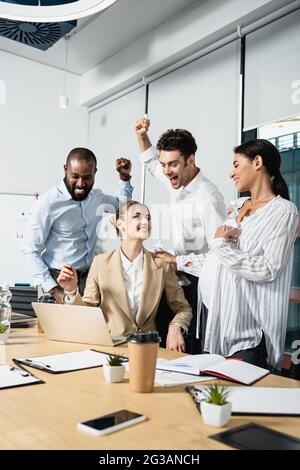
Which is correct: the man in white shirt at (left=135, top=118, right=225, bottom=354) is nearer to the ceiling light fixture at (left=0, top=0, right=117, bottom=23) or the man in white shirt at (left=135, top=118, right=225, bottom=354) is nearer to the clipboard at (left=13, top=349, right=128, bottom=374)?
the clipboard at (left=13, top=349, right=128, bottom=374)

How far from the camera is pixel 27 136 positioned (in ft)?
14.7

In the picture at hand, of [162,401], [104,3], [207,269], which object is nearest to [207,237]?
[207,269]

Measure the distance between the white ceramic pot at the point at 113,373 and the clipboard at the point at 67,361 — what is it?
0.15 metres

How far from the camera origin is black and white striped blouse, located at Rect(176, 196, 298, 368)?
1.86 metres

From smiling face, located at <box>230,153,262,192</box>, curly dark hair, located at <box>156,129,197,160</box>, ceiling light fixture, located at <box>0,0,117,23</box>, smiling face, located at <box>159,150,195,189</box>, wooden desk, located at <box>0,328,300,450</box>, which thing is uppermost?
ceiling light fixture, located at <box>0,0,117,23</box>

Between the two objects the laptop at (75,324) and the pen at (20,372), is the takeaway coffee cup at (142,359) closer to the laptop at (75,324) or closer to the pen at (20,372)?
the pen at (20,372)

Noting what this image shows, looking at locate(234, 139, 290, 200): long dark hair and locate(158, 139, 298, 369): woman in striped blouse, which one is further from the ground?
locate(234, 139, 290, 200): long dark hair

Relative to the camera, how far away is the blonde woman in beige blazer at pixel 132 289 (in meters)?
1.83

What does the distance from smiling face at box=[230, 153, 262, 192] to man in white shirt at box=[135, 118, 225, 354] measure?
1.33 ft

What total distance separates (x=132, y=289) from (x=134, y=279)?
5 cm

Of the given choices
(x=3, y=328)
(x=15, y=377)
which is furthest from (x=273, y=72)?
(x=15, y=377)

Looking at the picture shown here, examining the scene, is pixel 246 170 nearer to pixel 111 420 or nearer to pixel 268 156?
pixel 268 156

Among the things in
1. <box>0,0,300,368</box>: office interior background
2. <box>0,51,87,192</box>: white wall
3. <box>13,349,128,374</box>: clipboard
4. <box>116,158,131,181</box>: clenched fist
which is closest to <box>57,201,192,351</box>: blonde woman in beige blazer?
<box>13,349,128,374</box>: clipboard

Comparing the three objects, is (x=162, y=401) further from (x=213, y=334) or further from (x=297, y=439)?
(x=213, y=334)
